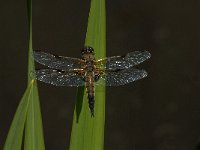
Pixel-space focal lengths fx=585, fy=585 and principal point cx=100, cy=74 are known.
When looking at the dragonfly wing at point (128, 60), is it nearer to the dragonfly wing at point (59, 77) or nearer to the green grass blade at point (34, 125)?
the dragonfly wing at point (59, 77)

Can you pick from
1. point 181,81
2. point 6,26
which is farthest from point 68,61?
point 181,81

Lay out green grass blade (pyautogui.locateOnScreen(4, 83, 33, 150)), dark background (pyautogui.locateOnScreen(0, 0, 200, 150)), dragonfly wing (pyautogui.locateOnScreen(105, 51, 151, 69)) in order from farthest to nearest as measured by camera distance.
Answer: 1. dark background (pyautogui.locateOnScreen(0, 0, 200, 150))
2. dragonfly wing (pyautogui.locateOnScreen(105, 51, 151, 69))
3. green grass blade (pyautogui.locateOnScreen(4, 83, 33, 150))

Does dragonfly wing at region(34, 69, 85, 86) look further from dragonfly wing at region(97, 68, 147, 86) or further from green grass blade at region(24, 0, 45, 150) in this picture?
green grass blade at region(24, 0, 45, 150)

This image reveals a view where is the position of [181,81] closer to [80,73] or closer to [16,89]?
[16,89]

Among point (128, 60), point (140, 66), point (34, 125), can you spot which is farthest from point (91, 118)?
point (140, 66)

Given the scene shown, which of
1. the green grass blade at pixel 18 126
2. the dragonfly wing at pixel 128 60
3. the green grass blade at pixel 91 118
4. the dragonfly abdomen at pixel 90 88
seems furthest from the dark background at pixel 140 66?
the green grass blade at pixel 18 126

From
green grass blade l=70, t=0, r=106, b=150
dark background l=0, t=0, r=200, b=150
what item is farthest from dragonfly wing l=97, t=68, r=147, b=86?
dark background l=0, t=0, r=200, b=150

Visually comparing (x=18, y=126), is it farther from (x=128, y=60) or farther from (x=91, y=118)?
(x=128, y=60)
